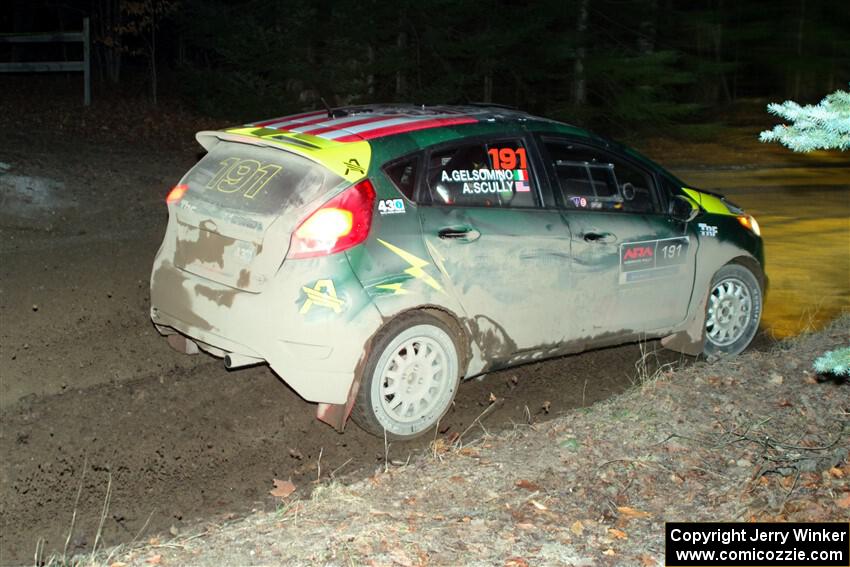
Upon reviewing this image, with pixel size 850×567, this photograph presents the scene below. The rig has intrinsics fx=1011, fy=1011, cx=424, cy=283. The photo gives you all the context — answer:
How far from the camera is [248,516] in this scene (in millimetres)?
5270

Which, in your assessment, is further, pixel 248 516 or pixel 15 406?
pixel 15 406

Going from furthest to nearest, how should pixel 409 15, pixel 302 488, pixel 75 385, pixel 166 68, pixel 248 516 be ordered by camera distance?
pixel 166 68
pixel 409 15
pixel 75 385
pixel 302 488
pixel 248 516

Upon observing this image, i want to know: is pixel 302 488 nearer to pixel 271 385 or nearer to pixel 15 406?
pixel 271 385

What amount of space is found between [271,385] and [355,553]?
277cm

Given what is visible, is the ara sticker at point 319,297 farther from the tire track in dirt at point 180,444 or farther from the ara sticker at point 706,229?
the ara sticker at point 706,229

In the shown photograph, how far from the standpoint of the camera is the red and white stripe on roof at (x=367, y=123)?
21.1ft

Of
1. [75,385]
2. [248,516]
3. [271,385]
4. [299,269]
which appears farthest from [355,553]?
[75,385]

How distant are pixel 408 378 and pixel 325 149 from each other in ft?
4.92

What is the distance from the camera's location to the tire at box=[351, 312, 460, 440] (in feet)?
20.0

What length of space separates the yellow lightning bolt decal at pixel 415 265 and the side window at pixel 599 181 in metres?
1.31

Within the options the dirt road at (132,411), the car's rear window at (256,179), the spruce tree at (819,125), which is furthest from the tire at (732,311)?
the car's rear window at (256,179)

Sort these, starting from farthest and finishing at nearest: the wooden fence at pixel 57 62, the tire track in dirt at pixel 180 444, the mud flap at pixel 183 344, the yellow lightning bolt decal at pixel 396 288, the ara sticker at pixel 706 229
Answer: the wooden fence at pixel 57 62, the ara sticker at pixel 706 229, the mud flap at pixel 183 344, the yellow lightning bolt decal at pixel 396 288, the tire track in dirt at pixel 180 444

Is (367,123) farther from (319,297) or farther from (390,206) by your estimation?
(319,297)

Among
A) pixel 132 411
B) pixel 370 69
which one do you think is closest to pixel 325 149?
pixel 132 411
